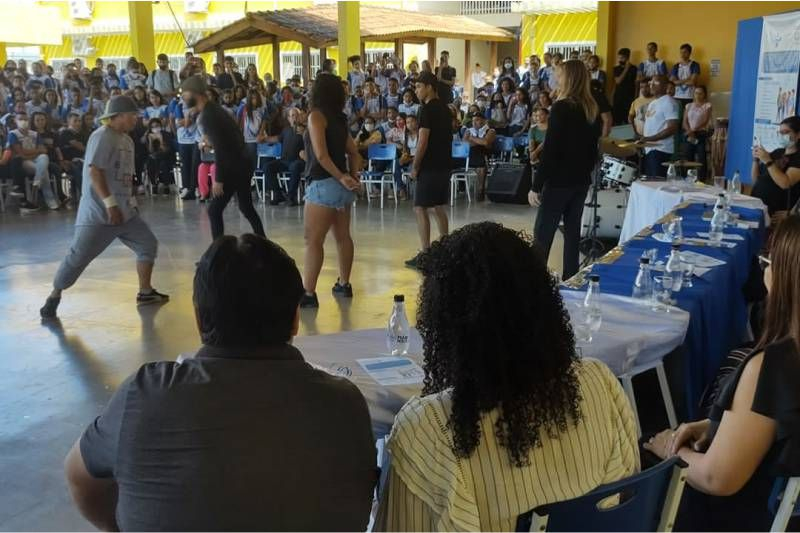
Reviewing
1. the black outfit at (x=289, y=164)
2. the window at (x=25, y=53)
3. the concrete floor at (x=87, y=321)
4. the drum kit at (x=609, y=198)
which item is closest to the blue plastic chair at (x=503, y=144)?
the concrete floor at (x=87, y=321)

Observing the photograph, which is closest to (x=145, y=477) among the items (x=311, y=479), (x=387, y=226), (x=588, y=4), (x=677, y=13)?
(x=311, y=479)

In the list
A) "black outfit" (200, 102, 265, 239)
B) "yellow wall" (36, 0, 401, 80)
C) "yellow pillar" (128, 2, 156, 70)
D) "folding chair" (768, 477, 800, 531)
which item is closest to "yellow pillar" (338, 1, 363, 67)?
"yellow pillar" (128, 2, 156, 70)

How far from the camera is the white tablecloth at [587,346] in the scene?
78.5 inches

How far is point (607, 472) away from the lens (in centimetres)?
154

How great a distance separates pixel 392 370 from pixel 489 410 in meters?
0.76

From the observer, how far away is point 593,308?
Answer: 263 centimetres

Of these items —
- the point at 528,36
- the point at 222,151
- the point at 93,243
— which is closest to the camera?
the point at 93,243

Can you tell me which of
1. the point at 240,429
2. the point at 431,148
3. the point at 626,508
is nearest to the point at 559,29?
the point at 431,148

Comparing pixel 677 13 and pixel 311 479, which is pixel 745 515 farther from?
pixel 677 13

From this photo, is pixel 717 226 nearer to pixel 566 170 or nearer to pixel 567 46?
pixel 566 170

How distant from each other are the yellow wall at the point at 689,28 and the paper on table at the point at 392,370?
38.3 ft

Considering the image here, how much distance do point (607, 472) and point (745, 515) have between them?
518 mm

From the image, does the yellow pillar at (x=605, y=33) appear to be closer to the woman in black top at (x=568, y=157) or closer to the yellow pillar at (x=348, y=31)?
the yellow pillar at (x=348, y=31)

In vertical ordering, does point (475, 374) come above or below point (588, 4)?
below
